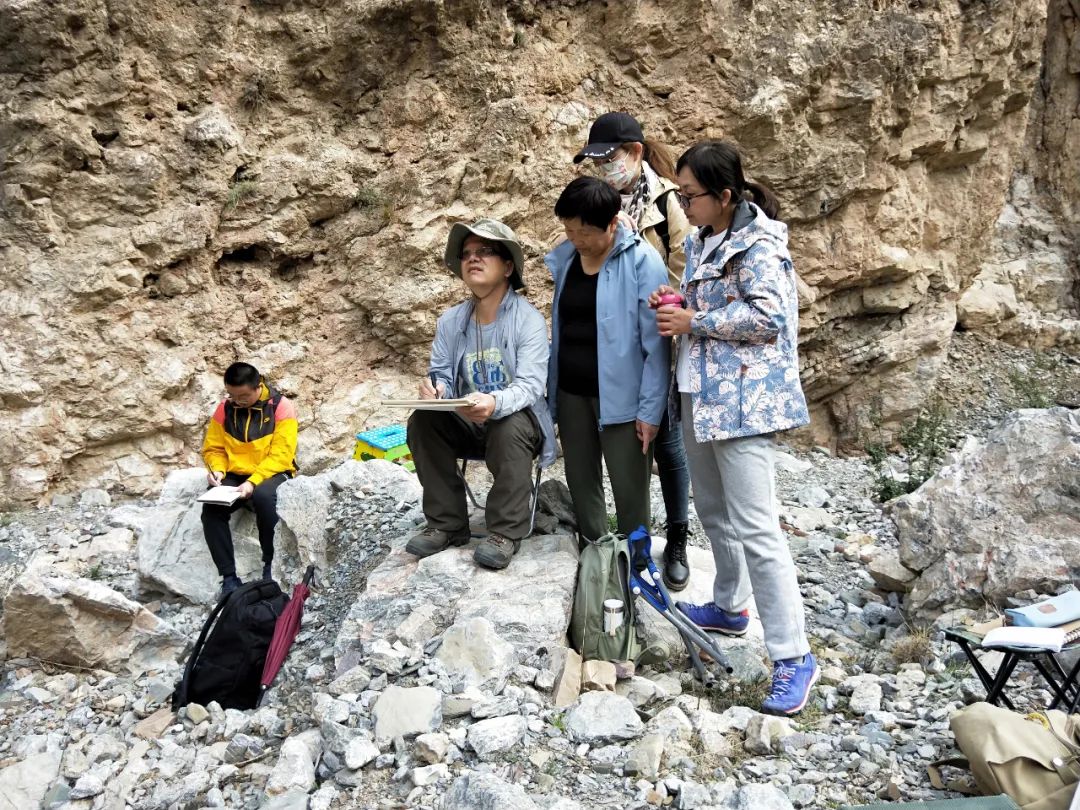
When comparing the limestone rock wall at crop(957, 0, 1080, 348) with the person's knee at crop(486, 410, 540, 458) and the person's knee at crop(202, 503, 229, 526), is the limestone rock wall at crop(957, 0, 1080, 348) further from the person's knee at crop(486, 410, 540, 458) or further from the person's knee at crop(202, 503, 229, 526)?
the person's knee at crop(202, 503, 229, 526)

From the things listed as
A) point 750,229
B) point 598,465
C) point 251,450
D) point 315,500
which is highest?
point 750,229

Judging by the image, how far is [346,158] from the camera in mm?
8008

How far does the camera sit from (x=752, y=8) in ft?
28.6

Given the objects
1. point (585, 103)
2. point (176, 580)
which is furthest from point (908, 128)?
point (176, 580)

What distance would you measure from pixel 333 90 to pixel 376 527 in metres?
5.29

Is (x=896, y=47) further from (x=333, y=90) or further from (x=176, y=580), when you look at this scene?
(x=176, y=580)

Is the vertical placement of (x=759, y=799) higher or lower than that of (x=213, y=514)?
lower

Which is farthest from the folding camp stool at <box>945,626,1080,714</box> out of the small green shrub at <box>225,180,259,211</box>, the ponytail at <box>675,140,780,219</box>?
the small green shrub at <box>225,180,259,211</box>

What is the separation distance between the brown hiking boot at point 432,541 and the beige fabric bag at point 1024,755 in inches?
95.2

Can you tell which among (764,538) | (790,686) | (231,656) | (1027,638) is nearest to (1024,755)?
(1027,638)

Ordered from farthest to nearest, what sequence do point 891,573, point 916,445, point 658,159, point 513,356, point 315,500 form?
point 916,445, point 315,500, point 891,573, point 658,159, point 513,356

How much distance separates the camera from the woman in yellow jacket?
538cm

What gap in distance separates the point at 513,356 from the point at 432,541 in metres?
1.05

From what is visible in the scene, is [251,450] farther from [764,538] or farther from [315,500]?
[764,538]
